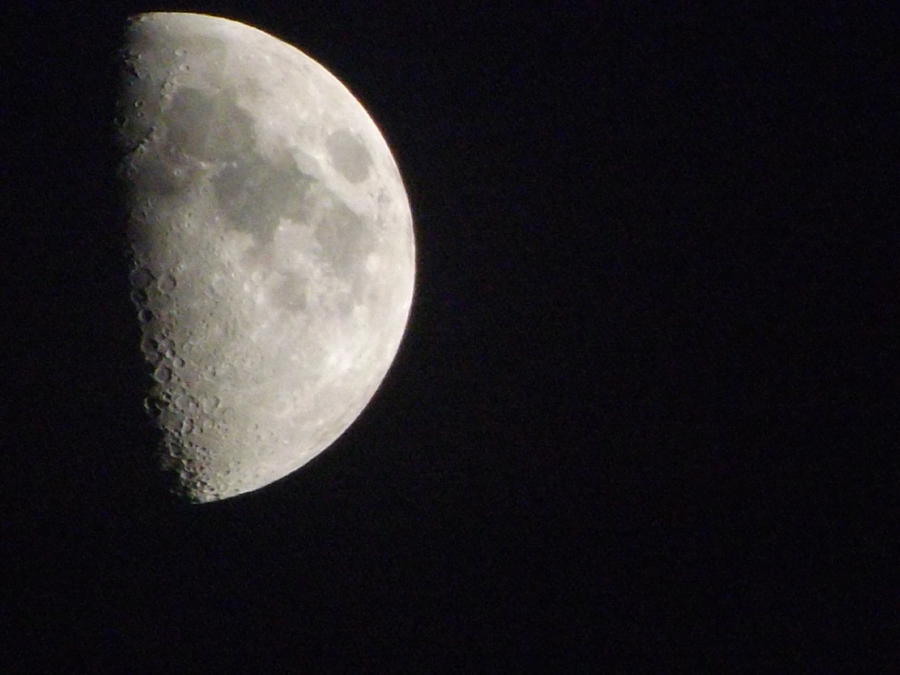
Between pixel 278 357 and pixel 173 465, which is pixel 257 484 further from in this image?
pixel 278 357

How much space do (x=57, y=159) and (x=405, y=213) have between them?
1763mm

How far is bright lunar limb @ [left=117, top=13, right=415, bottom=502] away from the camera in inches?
145

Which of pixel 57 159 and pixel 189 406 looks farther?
pixel 189 406

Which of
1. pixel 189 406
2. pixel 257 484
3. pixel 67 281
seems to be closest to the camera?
pixel 67 281

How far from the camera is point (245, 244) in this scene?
3.73 meters

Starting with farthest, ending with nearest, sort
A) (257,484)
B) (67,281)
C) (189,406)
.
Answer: (257,484)
(189,406)
(67,281)

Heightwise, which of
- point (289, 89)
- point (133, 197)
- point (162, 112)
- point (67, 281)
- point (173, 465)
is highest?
point (289, 89)

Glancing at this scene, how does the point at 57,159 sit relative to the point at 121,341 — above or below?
above

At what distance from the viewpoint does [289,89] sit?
4164mm

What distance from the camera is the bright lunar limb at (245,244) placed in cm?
368

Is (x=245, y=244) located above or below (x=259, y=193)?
below

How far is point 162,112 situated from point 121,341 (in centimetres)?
98

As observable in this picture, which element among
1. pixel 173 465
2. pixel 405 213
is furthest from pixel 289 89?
pixel 173 465

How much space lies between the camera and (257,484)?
182 inches
